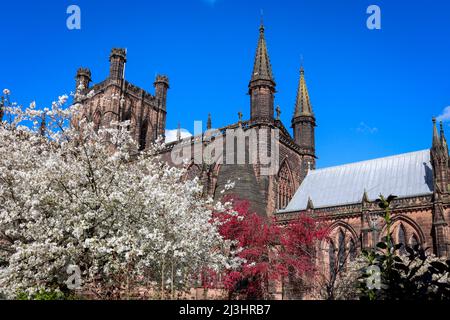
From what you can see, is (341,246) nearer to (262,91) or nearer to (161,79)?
(262,91)

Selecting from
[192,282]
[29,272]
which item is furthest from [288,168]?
[29,272]

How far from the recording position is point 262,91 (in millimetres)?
33844

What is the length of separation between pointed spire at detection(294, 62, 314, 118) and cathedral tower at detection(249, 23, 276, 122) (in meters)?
7.25

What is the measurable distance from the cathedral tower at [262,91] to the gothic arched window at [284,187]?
18.6 feet

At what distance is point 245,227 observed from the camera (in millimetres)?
24922

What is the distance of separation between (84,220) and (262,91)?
25806 mm

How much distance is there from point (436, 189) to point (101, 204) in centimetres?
2319

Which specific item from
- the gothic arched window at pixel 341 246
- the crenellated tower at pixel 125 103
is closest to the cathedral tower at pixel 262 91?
the gothic arched window at pixel 341 246

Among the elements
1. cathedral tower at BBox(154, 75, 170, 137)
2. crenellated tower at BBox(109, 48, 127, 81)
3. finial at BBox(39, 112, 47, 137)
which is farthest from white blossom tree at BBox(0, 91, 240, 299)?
cathedral tower at BBox(154, 75, 170, 137)

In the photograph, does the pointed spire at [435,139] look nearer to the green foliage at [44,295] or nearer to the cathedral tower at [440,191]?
the cathedral tower at [440,191]

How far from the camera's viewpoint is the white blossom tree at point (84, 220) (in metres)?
10.1

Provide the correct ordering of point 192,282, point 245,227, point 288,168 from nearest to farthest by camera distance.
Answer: point 192,282 < point 245,227 < point 288,168

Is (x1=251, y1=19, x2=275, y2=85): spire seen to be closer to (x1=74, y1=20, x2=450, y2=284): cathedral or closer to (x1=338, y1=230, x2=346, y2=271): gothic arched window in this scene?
(x1=74, y1=20, x2=450, y2=284): cathedral
